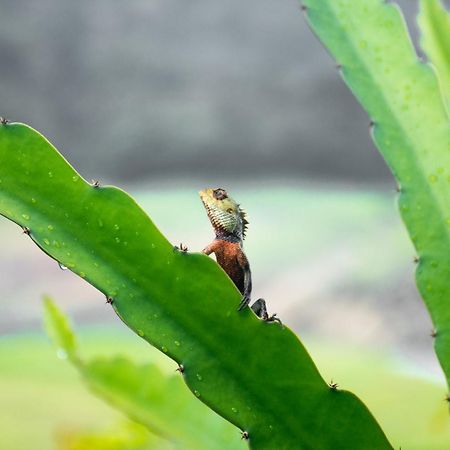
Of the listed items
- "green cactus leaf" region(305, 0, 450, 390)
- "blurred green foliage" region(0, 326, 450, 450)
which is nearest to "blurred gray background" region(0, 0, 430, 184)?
"blurred green foliage" region(0, 326, 450, 450)

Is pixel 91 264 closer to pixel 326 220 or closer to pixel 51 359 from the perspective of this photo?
pixel 51 359

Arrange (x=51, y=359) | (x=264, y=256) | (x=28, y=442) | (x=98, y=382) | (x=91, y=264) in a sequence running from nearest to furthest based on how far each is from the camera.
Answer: (x=91, y=264) → (x=98, y=382) → (x=28, y=442) → (x=51, y=359) → (x=264, y=256)

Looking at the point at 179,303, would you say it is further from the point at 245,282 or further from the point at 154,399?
the point at 154,399

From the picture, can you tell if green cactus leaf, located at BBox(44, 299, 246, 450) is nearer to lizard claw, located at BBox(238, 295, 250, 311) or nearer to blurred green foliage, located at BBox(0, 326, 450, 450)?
lizard claw, located at BBox(238, 295, 250, 311)

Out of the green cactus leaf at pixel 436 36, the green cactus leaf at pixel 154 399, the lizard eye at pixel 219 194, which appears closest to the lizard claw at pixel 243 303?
the lizard eye at pixel 219 194

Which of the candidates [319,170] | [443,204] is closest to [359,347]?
[319,170]

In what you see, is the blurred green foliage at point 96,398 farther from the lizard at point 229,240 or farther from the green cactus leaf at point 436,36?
the green cactus leaf at point 436,36
